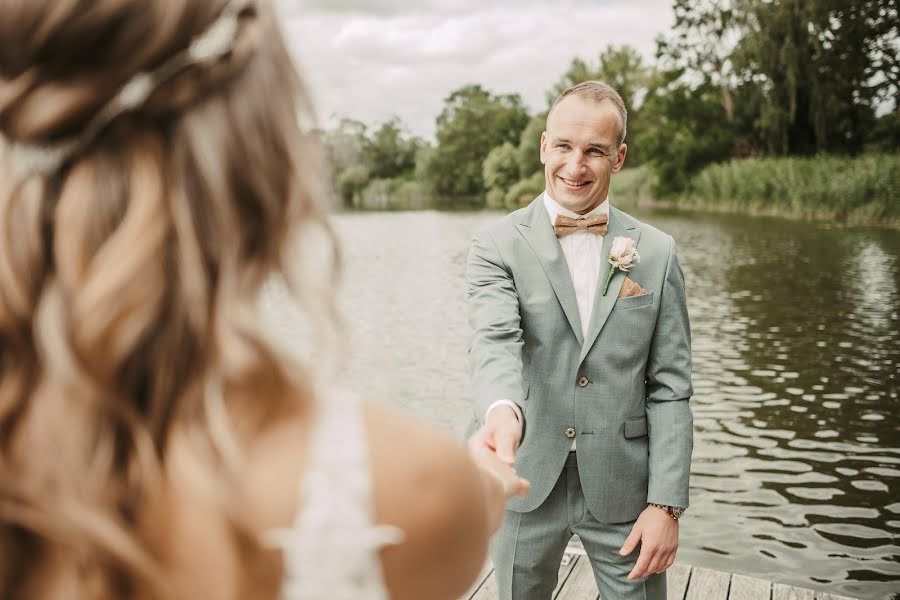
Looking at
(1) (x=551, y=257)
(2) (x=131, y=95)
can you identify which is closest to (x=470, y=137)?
(1) (x=551, y=257)

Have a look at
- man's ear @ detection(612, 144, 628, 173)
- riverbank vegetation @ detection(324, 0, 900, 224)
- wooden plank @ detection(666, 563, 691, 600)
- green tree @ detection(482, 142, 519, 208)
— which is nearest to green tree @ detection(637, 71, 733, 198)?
riverbank vegetation @ detection(324, 0, 900, 224)

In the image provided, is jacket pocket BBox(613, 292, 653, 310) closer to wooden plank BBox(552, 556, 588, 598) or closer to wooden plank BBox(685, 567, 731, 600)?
wooden plank BBox(552, 556, 588, 598)

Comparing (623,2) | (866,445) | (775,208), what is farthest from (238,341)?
(623,2)

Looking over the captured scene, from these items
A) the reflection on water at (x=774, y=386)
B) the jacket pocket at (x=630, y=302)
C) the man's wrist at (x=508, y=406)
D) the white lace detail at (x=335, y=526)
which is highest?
the white lace detail at (x=335, y=526)

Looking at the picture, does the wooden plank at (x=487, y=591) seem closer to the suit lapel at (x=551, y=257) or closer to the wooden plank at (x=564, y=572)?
the wooden plank at (x=564, y=572)

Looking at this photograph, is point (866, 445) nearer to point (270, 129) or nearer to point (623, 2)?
point (270, 129)

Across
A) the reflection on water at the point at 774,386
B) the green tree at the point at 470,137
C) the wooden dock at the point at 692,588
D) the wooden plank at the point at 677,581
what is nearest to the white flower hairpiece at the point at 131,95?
the reflection on water at the point at 774,386

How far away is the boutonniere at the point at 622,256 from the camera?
2491mm

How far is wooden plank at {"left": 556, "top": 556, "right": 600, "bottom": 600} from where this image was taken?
346 cm

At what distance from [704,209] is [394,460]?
37.2 metres

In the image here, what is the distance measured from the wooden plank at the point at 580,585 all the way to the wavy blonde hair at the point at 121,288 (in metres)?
2.93

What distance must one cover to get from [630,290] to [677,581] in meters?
1.80

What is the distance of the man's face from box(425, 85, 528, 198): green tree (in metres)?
67.3

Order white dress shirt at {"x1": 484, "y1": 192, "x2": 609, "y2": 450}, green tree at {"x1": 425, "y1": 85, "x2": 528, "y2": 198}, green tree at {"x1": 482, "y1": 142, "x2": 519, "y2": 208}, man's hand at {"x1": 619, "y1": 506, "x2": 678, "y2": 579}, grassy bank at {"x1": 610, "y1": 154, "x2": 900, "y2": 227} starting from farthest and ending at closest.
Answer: green tree at {"x1": 425, "y1": 85, "x2": 528, "y2": 198}
green tree at {"x1": 482, "y1": 142, "x2": 519, "y2": 208}
grassy bank at {"x1": 610, "y1": 154, "x2": 900, "y2": 227}
white dress shirt at {"x1": 484, "y1": 192, "x2": 609, "y2": 450}
man's hand at {"x1": 619, "y1": 506, "x2": 678, "y2": 579}
